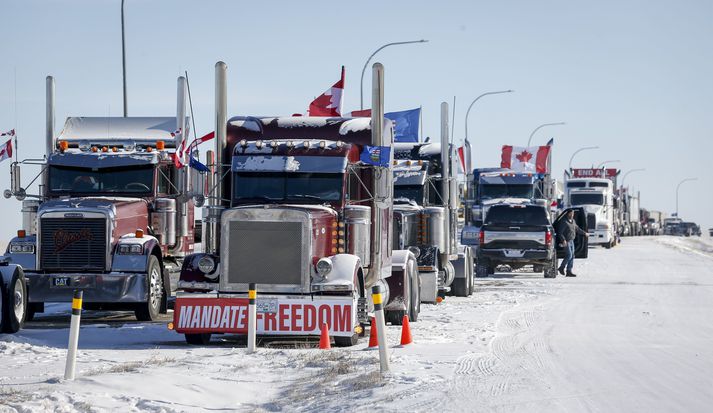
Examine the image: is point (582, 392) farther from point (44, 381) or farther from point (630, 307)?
point (630, 307)

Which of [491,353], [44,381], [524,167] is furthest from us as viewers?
[524,167]

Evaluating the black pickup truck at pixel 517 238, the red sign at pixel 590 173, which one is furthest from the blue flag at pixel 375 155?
the red sign at pixel 590 173

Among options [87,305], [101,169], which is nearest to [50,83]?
[101,169]

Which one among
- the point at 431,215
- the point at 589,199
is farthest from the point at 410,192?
the point at 589,199

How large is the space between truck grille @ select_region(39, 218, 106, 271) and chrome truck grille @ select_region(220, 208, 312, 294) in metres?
4.57

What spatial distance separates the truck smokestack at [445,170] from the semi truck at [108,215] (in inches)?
187

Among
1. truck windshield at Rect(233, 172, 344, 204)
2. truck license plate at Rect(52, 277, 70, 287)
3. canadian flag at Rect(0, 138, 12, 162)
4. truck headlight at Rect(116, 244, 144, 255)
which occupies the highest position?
canadian flag at Rect(0, 138, 12, 162)

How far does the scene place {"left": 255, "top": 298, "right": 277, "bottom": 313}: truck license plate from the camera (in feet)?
50.4

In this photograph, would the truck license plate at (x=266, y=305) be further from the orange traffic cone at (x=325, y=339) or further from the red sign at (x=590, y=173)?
the red sign at (x=590, y=173)

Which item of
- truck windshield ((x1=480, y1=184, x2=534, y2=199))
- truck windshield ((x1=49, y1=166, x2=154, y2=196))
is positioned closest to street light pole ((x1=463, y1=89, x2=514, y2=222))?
truck windshield ((x1=480, y1=184, x2=534, y2=199))

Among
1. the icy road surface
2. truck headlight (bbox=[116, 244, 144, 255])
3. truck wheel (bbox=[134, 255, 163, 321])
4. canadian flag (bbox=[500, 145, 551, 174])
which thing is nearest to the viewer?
the icy road surface

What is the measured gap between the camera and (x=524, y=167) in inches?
1813

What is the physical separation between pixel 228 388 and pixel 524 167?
115 ft

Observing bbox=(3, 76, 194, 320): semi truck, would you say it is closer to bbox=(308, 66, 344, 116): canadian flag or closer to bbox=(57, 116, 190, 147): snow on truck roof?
bbox=(57, 116, 190, 147): snow on truck roof
